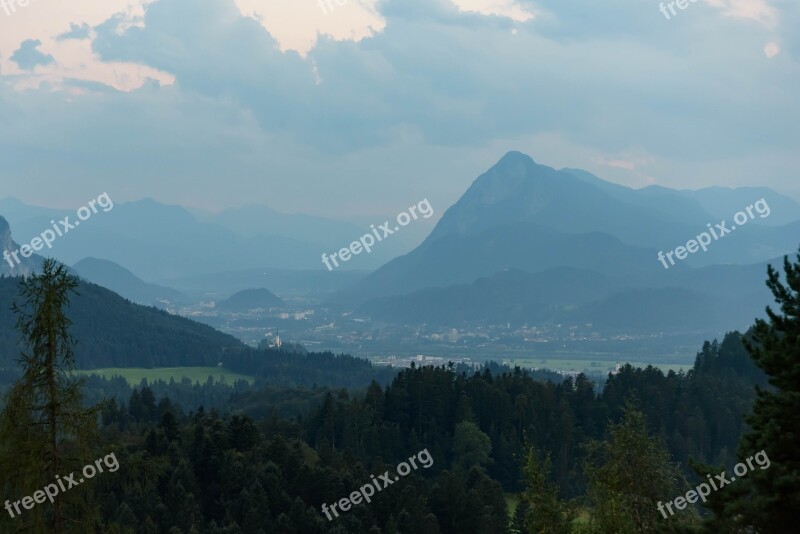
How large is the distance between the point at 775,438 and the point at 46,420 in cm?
1656

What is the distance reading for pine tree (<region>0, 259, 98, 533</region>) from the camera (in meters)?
18.3

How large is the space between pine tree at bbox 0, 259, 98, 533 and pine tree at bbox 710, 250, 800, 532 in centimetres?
1510

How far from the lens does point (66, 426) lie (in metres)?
18.6

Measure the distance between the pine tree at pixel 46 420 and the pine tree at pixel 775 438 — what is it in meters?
15.1

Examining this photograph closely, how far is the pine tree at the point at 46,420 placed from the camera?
59.9ft

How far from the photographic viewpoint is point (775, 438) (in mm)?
21000

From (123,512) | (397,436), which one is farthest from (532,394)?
(123,512)

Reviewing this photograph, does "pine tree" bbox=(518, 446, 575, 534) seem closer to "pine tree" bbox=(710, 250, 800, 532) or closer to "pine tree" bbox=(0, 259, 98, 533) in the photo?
"pine tree" bbox=(710, 250, 800, 532)

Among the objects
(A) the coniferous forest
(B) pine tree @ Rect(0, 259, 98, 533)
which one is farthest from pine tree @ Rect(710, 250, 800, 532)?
(B) pine tree @ Rect(0, 259, 98, 533)

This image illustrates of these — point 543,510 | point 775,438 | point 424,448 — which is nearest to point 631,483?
point 543,510

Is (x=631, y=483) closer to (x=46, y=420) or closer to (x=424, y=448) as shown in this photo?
(x=46, y=420)

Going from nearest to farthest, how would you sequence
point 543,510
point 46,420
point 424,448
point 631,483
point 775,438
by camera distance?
point 46,420 → point 775,438 → point 631,483 → point 543,510 → point 424,448

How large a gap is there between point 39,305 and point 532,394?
9323cm

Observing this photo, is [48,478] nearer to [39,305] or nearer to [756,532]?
[39,305]
